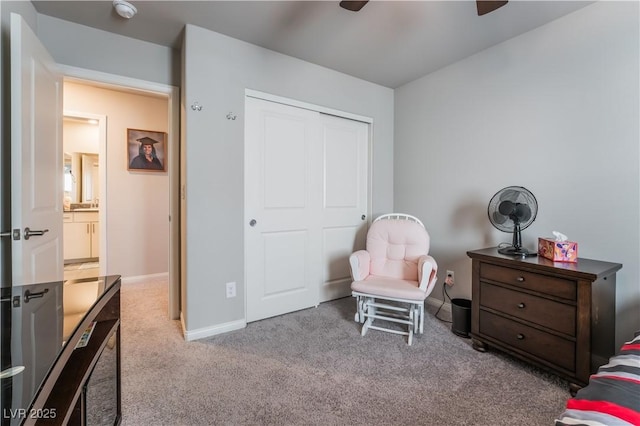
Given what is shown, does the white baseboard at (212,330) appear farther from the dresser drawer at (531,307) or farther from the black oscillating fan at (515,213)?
the black oscillating fan at (515,213)

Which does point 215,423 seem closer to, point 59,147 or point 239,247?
point 239,247

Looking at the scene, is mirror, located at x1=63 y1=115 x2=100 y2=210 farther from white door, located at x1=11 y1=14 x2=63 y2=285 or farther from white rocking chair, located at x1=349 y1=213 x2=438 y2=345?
white rocking chair, located at x1=349 y1=213 x2=438 y2=345

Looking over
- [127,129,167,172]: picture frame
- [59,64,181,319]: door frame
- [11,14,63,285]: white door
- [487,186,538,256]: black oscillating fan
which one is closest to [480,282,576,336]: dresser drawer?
[487,186,538,256]: black oscillating fan

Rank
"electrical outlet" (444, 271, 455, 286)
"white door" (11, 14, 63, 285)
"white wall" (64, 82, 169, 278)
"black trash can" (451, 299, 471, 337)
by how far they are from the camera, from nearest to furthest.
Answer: "white door" (11, 14, 63, 285), "black trash can" (451, 299, 471, 337), "electrical outlet" (444, 271, 455, 286), "white wall" (64, 82, 169, 278)

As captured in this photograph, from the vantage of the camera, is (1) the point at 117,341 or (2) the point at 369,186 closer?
(1) the point at 117,341

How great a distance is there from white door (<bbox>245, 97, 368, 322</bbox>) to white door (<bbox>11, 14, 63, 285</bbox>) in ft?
4.26

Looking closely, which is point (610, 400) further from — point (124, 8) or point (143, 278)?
point (143, 278)

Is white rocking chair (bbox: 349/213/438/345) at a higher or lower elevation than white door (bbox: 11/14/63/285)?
lower

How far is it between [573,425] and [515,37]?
2.66m

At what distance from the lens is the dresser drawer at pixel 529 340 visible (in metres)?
1.64

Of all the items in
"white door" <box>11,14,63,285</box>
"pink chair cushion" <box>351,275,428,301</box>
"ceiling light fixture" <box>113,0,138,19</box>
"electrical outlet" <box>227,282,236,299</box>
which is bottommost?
"electrical outlet" <box>227,282,236,299</box>

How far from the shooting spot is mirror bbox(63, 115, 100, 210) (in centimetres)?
461

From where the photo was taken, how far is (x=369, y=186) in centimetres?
330

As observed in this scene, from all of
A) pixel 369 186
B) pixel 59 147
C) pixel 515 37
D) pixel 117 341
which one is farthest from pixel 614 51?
pixel 59 147
